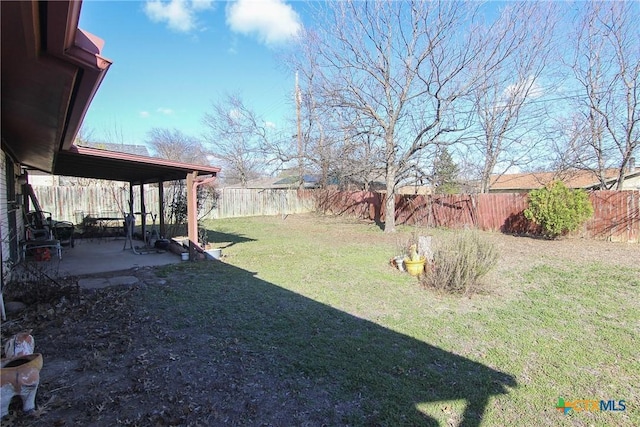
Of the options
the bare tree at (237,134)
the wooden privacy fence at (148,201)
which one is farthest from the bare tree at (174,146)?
the wooden privacy fence at (148,201)

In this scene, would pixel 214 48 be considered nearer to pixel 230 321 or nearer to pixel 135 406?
pixel 230 321

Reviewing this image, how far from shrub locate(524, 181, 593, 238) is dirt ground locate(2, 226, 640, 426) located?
1035cm

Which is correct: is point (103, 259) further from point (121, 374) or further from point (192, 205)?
point (121, 374)

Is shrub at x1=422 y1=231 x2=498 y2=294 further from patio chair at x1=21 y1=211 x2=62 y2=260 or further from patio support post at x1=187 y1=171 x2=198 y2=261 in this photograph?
patio chair at x1=21 y1=211 x2=62 y2=260

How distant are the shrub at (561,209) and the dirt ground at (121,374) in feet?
34.0

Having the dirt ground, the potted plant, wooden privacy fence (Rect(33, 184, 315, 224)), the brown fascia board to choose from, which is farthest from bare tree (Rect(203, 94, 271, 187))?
the brown fascia board

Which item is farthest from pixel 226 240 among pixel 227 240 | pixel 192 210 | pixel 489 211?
pixel 489 211

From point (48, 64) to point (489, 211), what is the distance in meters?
13.4

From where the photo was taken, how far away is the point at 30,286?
4.48 meters

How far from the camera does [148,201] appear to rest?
16031mm

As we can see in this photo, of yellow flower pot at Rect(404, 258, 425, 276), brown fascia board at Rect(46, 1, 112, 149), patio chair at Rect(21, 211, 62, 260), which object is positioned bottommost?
yellow flower pot at Rect(404, 258, 425, 276)

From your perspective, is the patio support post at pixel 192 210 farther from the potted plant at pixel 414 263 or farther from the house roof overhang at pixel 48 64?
the potted plant at pixel 414 263

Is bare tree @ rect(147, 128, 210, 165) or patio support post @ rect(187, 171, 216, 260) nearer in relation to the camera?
patio support post @ rect(187, 171, 216, 260)

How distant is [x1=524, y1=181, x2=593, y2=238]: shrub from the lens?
9.80 m
